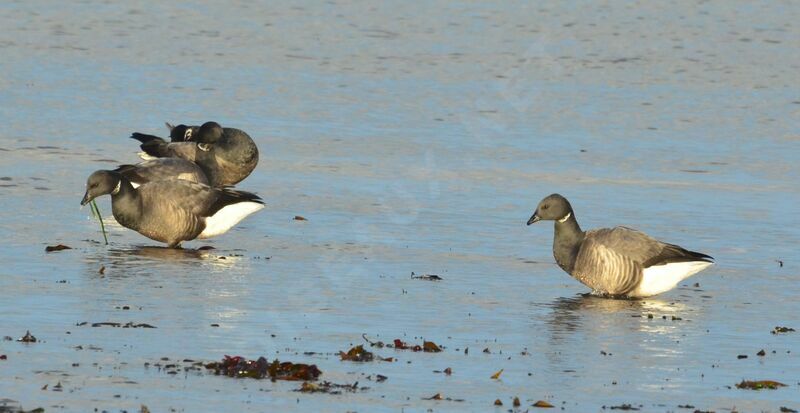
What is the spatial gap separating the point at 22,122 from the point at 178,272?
13079 millimetres

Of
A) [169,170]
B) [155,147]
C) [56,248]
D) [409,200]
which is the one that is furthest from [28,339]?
[155,147]

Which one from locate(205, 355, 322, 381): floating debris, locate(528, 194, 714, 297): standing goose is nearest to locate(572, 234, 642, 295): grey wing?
locate(528, 194, 714, 297): standing goose

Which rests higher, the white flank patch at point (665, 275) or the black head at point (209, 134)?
the black head at point (209, 134)

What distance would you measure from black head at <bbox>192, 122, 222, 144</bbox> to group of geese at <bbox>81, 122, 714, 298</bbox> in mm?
37

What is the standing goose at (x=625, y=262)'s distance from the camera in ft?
57.4

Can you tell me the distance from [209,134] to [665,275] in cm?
1019

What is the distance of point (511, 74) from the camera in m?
38.6

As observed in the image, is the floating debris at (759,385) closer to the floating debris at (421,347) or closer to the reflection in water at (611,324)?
the reflection in water at (611,324)

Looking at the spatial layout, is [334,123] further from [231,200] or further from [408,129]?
[231,200]

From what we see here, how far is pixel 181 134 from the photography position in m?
26.4

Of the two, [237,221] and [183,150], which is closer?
[237,221]

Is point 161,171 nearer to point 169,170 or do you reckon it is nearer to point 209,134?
point 169,170

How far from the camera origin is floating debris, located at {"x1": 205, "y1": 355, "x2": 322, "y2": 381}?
12.2 meters

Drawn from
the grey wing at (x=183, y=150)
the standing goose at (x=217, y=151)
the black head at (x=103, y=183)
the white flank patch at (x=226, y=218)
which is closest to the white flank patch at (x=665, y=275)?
the white flank patch at (x=226, y=218)
